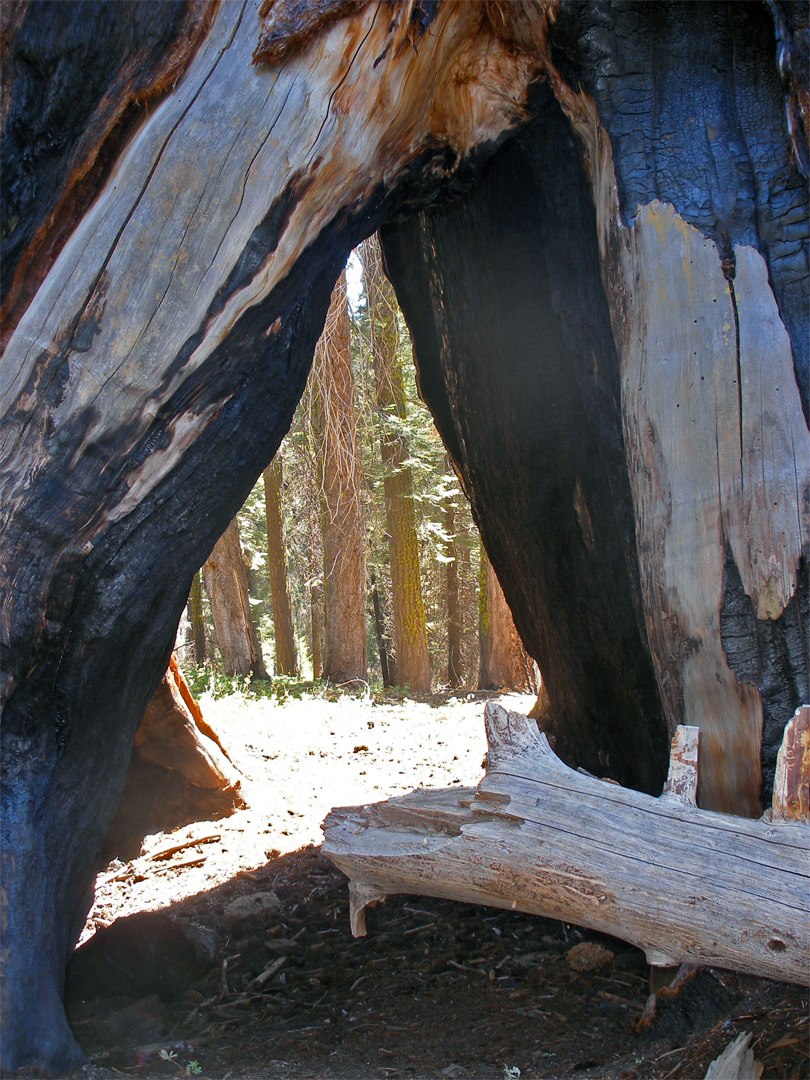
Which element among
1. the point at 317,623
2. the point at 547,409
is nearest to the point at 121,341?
the point at 547,409

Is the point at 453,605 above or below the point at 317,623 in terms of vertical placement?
→ above

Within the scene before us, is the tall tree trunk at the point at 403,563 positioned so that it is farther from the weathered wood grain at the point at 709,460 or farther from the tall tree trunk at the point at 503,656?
the weathered wood grain at the point at 709,460

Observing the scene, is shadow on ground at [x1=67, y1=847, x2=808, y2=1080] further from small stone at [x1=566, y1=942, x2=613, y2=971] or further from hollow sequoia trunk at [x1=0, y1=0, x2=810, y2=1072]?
hollow sequoia trunk at [x1=0, y1=0, x2=810, y2=1072]

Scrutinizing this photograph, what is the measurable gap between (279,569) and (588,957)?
37.5 ft

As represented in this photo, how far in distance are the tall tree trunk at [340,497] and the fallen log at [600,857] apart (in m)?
4.39

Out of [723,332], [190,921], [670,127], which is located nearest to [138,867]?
[190,921]

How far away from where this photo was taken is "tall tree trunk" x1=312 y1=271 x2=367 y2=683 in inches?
315

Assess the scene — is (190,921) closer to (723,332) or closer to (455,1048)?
(455,1048)

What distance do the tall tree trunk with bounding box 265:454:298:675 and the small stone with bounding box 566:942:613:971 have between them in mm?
9861

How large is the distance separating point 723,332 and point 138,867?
14.4ft

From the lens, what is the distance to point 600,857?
2480 millimetres

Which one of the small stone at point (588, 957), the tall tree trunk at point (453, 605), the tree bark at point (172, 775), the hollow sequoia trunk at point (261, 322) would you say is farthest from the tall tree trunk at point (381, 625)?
the hollow sequoia trunk at point (261, 322)

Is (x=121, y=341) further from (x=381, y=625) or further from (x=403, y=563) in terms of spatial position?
(x=381, y=625)

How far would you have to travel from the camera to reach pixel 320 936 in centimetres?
380
